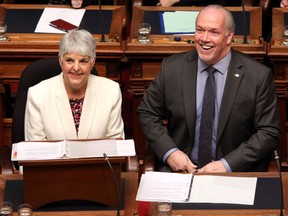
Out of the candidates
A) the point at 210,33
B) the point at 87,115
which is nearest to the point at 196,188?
the point at 87,115

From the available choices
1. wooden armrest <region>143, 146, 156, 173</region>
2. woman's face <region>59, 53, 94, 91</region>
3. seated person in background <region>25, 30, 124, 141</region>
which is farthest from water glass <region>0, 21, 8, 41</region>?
wooden armrest <region>143, 146, 156, 173</region>

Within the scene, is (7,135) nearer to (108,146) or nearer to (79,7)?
(79,7)

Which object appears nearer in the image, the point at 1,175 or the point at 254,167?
the point at 1,175

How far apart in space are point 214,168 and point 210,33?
2.36 feet

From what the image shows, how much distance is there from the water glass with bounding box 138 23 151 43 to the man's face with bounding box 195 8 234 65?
43.7 inches

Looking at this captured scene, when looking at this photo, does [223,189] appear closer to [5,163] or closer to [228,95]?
[228,95]

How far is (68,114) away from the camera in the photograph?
4645mm

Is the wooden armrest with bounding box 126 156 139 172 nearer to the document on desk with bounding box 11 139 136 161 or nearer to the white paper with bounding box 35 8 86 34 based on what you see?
the document on desk with bounding box 11 139 136 161

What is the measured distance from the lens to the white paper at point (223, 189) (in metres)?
3.96

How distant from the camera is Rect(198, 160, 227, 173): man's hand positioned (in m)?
4.57

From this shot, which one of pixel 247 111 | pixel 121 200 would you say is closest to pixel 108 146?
pixel 121 200

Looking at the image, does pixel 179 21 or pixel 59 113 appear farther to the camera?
pixel 179 21

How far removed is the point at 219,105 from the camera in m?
4.74

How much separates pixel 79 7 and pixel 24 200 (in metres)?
2.65
